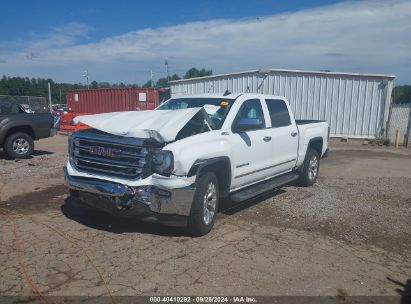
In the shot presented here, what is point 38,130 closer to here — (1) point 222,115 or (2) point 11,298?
(1) point 222,115

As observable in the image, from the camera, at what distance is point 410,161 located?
44.5ft

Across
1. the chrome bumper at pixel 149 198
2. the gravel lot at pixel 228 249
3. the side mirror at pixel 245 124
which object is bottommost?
the gravel lot at pixel 228 249

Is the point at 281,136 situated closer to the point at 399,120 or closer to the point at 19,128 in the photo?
the point at 19,128

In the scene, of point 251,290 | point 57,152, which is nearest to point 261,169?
point 251,290

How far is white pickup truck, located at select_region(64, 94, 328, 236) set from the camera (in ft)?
15.9

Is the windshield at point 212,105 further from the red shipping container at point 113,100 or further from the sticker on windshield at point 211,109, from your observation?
the red shipping container at point 113,100

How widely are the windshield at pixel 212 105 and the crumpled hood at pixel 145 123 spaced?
539 mm

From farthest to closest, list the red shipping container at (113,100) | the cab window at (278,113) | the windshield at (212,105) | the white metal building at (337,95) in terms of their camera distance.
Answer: the red shipping container at (113,100)
the white metal building at (337,95)
the cab window at (278,113)
the windshield at (212,105)

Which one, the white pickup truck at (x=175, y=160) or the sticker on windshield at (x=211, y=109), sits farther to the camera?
the sticker on windshield at (x=211, y=109)

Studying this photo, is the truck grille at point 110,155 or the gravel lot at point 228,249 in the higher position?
the truck grille at point 110,155

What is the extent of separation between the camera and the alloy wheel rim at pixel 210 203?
5.29 meters

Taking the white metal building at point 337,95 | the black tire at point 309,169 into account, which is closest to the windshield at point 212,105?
the black tire at point 309,169

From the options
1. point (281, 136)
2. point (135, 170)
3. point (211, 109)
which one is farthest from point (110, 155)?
point (281, 136)

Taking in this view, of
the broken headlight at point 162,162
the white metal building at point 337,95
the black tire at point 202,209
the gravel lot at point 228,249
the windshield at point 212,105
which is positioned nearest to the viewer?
the gravel lot at point 228,249
